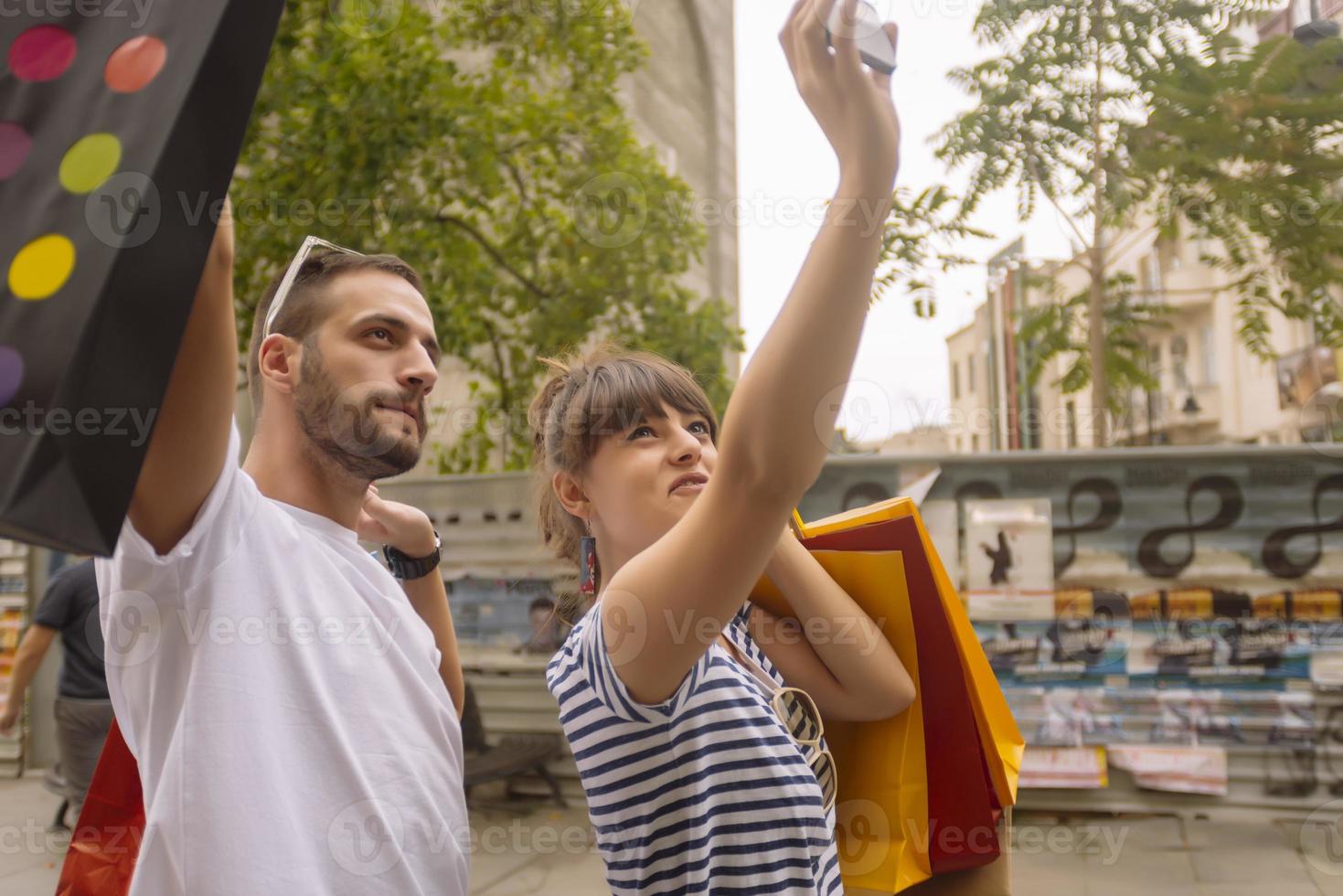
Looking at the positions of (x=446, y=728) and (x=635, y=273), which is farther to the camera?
(x=635, y=273)

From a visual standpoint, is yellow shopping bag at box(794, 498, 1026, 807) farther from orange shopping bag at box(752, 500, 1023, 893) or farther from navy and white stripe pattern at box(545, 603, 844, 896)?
navy and white stripe pattern at box(545, 603, 844, 896)

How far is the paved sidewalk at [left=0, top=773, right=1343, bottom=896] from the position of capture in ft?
18.4

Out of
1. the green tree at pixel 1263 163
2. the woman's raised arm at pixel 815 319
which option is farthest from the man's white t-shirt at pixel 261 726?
the green tree at pixel 1263 163

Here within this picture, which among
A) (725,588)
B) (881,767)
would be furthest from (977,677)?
(725,588)

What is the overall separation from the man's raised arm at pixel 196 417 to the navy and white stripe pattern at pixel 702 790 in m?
0.52

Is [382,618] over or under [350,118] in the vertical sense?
under

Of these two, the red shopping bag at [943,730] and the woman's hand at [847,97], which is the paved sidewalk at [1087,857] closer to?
the red shopping bag at [943,730]

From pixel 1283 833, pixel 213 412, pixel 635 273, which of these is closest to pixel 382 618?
pixel 213 412

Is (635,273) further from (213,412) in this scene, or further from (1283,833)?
(213,412)

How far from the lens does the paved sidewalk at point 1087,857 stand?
5.60 metres

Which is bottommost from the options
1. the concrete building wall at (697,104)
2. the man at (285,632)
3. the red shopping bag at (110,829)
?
the red shopping bag at (110,829)

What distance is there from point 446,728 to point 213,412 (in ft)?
2.54

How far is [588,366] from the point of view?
6.10 feet

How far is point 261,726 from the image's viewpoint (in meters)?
1.51
